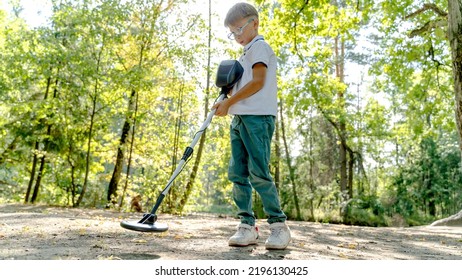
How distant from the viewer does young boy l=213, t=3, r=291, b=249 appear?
10.3ft

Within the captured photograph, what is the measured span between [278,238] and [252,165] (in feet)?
1.84

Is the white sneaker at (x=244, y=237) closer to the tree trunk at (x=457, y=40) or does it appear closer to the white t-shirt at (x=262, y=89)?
the white t-shirt at (x=262, y=89)

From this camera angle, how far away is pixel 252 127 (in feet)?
10.2

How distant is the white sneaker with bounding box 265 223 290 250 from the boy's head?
4.68 feet

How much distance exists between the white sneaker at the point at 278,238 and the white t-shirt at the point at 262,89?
32.9 inches

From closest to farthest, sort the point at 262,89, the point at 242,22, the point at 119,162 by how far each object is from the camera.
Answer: the point at 262,89
the point at 242,22
the point at 119,162

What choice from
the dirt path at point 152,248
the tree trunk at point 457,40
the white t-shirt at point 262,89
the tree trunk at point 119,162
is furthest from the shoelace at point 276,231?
the tree trunk at point 119,162

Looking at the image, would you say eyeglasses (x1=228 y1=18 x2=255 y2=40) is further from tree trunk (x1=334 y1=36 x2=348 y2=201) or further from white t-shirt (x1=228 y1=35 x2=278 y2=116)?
tree trunk (x1=334 y1=36 x2=348 y2=201)

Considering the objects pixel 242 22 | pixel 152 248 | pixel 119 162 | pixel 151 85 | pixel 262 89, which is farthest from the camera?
pixel 119 162

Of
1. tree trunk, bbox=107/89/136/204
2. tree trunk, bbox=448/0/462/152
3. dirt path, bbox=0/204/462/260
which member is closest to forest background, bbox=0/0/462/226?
tree trunk, bbox=107/89/136/204

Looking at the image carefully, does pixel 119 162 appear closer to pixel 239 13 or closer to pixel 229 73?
pixel 229 73

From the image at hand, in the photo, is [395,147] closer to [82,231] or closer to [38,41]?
[38,41]

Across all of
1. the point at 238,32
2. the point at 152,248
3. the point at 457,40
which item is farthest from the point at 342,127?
the point at 152,248

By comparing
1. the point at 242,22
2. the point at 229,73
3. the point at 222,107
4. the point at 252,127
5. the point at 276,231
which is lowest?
the point at 276,231
